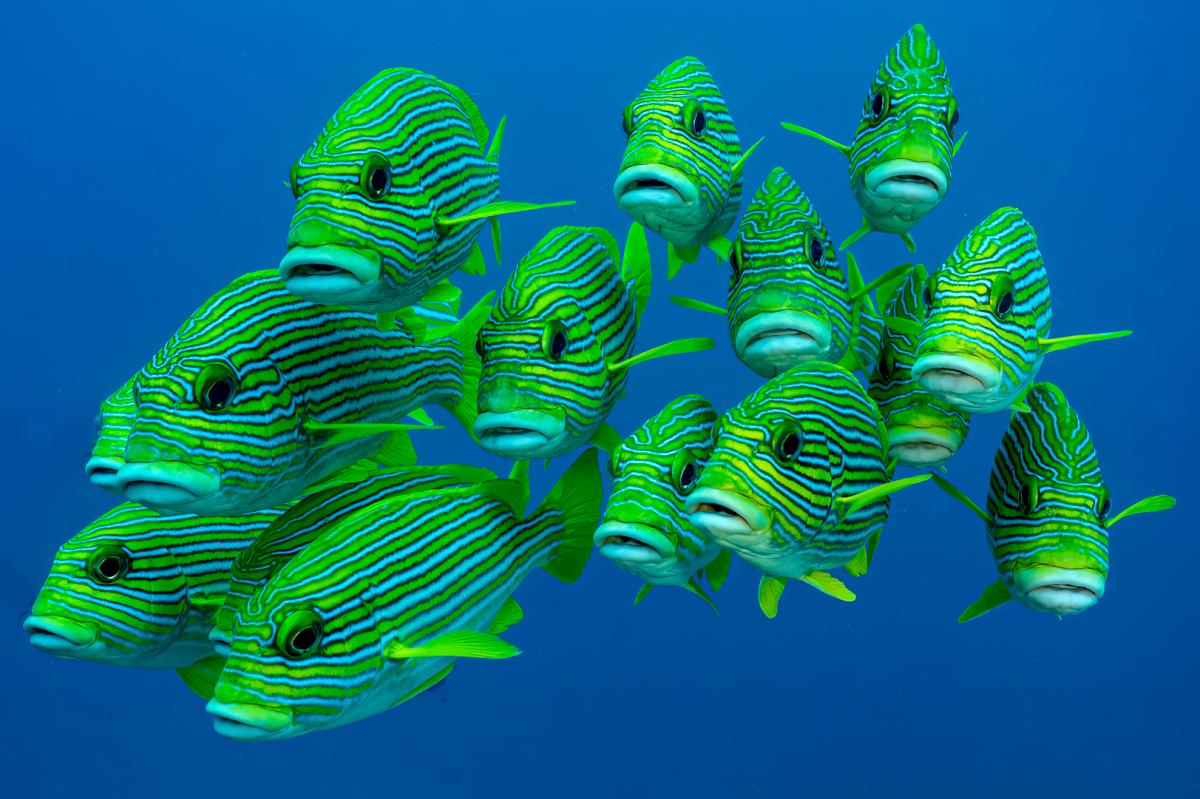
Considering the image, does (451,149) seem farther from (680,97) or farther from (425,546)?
(425,546)

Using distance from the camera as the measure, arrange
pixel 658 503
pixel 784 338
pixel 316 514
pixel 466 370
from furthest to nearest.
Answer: pixel 466 370, pixel 316 514, pixel 784 338, pixel 658 503

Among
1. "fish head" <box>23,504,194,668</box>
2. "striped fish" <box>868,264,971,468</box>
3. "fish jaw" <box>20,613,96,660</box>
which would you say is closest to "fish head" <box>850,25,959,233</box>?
"striped fish" <box>868,264,971,468</box>

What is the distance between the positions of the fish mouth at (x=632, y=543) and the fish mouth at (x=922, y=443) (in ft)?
2.66

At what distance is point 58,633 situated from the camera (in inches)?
101

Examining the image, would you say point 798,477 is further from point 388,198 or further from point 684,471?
point 388,198

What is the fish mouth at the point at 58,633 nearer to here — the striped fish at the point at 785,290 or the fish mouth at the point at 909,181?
the striped fish at the point at 785,290

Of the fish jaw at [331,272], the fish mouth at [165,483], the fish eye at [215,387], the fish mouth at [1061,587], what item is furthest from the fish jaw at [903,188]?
the fish mouth at [165,483]

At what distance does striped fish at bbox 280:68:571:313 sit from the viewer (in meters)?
2.15

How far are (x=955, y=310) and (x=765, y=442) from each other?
0.70 m

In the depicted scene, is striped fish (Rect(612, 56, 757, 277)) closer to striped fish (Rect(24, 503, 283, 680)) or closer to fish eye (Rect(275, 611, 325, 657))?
fish eye (Rect(275, 611, 325, 657))

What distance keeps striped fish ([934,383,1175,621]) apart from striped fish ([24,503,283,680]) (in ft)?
7.30

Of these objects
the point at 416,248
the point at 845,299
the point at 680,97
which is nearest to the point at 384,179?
the point at 416,248

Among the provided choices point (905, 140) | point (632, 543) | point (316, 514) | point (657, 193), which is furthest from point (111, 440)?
point (905, 140)

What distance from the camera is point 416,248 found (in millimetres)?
2289
